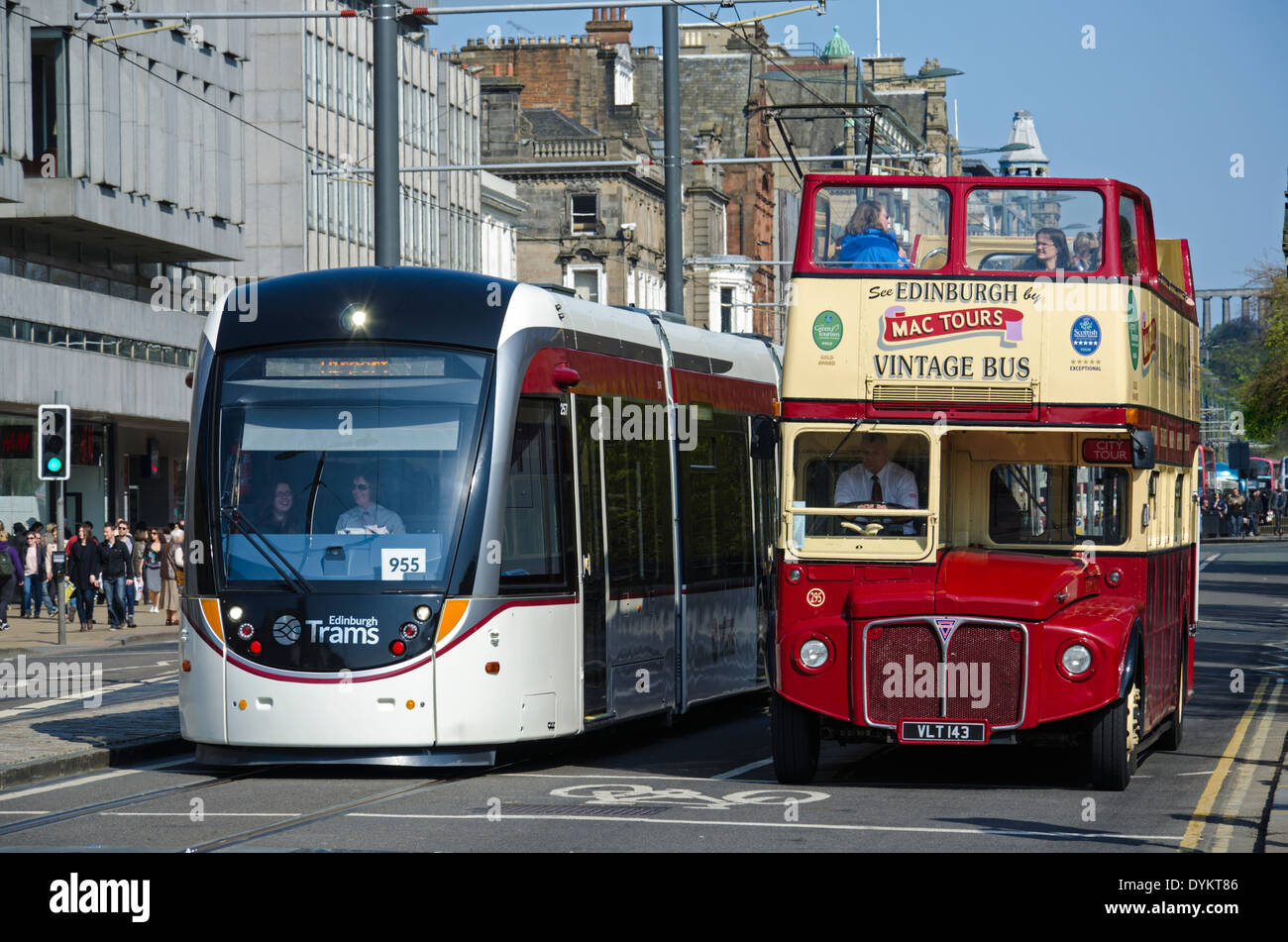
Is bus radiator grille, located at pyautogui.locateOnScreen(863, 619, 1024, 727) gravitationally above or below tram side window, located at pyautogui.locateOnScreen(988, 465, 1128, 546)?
below

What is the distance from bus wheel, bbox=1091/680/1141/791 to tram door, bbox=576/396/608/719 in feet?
11.5

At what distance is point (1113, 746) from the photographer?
42.4ft

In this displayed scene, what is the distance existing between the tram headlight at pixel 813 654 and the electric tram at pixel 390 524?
4.26 feet

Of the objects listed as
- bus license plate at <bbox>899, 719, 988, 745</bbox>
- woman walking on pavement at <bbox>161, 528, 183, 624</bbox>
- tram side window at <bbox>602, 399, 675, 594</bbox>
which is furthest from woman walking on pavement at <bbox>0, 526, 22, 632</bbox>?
bus license plate at <bbox>899, 719, 988, 745</bbox>

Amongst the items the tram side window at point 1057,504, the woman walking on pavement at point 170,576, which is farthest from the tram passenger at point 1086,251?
the woman walking on pavement at point 170,576

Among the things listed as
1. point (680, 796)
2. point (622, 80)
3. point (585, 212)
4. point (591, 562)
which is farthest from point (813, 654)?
point (622, 80)

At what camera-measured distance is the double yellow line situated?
36.9ft

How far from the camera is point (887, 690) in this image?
12930mm

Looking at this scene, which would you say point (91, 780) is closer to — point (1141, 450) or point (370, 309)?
point (370, 309)

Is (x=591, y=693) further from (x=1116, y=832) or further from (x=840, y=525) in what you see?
(x=1116, y=832)

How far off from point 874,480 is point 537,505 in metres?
2.18

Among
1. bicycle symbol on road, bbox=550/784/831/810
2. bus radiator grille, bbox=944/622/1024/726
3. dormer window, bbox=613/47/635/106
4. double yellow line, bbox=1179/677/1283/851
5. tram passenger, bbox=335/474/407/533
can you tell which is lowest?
double yellow line, bbox=1179/677/1283/851

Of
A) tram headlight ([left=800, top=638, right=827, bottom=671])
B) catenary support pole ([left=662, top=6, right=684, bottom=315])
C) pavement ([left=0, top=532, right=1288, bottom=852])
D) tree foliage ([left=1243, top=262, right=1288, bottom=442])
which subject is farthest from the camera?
tree foliage ([left=1243, top=262, right=1288, bottom=442])

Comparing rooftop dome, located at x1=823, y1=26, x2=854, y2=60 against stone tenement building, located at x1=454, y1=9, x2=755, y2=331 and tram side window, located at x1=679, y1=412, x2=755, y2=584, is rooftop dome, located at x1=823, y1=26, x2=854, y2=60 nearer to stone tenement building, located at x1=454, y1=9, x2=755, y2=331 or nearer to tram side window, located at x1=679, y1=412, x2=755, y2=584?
stone tenement building, located at x1=454, y1=9, x2=755, y2=331
